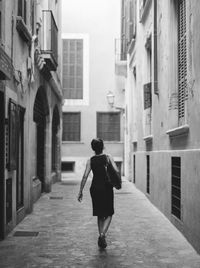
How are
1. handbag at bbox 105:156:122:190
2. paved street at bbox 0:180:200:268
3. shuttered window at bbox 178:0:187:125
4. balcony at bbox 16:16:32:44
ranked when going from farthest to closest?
shuttered window at bbox 178:0:187:125, balcony at bbox 16:16:32:44, handbag at bbox 105:156:122:190, paved street at bbox 0:180:200:268

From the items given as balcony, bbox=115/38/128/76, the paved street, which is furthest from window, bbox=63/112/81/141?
the paved street

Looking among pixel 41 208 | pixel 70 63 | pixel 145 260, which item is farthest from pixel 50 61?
pixel 70 63

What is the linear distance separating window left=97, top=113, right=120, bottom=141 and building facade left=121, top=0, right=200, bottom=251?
1090cm

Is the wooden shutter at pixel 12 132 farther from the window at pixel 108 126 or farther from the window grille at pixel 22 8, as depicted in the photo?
the window at pixel 108 126

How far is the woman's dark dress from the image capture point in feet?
22.5

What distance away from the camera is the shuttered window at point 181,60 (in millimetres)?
8695

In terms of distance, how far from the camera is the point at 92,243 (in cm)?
721

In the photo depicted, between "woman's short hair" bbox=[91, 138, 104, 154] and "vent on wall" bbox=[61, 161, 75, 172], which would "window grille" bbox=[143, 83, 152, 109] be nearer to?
"woman's short hair" bbox=[91, 138, 104, 154]

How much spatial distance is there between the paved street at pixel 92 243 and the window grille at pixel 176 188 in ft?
1.06

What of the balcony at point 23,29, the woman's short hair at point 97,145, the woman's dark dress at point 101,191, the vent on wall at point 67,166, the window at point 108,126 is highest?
the balcony at point 23,29

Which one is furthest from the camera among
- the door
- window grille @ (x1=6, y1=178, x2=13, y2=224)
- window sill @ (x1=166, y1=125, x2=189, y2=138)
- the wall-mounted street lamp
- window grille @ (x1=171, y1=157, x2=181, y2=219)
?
the wall-mounted street lamp

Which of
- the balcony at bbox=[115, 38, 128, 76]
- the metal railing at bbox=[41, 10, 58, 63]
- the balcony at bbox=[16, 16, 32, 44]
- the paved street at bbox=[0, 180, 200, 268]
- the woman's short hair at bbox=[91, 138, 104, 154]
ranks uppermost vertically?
the balcony at bbox=[115, 38, 128, 76]

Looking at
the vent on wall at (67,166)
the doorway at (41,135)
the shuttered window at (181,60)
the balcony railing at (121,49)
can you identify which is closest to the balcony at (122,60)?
the balcony railing at (121,49)

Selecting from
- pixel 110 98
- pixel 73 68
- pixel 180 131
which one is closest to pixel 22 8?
pixel 180 131
